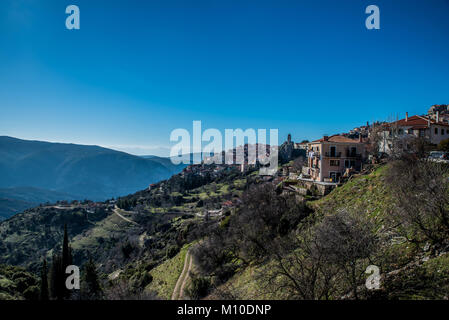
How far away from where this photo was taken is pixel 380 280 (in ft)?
27.6

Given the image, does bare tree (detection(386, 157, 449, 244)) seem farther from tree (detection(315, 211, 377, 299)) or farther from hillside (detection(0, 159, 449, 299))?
tree (detection(315, 211, 377, 299))

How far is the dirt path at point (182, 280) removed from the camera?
20686 mm

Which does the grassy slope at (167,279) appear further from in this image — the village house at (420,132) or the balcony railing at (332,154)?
the village house at (420,132)

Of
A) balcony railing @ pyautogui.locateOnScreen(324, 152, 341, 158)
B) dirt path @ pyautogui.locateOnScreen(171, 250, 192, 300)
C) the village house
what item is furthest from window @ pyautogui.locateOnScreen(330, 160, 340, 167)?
dirt path @ pyautogui.locateOnScreen(171, 250, 192, 300)

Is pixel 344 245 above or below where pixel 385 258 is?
above

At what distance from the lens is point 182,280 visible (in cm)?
2431

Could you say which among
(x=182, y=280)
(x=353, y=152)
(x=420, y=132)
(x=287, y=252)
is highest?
(x=420, y=132)

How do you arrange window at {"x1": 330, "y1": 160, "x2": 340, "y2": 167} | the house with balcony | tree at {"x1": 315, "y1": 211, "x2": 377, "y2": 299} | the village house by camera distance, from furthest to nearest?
the village house → window at {"x1": 330, "y1": 160, "x2": 340, "y2": 167} → the house with balcony → tree at {"x1": 315, "y1": 211, "x2": 377, "y2": 299}

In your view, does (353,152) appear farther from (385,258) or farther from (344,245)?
(344,245)

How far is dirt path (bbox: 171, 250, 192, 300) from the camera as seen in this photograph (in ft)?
67.9

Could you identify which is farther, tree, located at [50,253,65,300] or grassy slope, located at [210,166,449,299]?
tree, located at [50,253,65,300]

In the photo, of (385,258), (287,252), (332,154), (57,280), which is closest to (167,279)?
(57,280)

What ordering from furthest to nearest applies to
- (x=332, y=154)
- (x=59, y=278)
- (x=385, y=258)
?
1. (x=332, y=154)
2. (x=59, y=278)
3. (x=385, y=258)

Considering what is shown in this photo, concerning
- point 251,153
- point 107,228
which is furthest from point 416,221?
point 251,153
